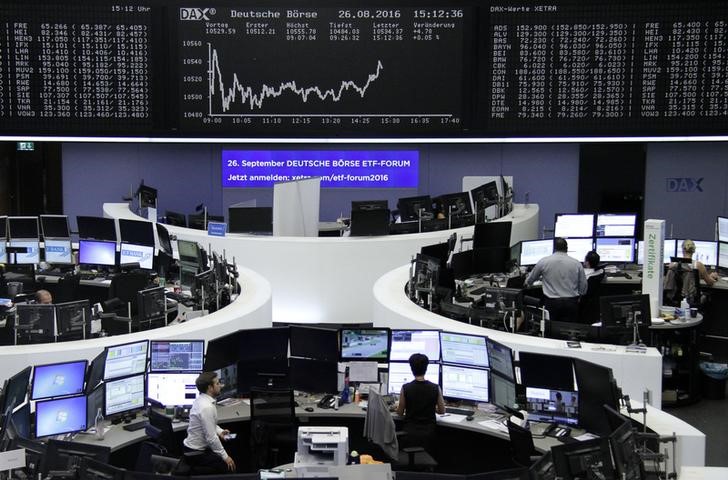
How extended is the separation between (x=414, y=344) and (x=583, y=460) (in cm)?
247

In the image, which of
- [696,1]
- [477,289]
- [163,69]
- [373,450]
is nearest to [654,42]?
[696,1]

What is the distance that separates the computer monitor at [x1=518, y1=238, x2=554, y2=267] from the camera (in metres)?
11.7

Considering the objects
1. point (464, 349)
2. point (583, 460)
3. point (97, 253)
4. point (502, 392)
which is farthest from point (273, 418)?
point (97, 253)

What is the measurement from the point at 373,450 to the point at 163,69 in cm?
645

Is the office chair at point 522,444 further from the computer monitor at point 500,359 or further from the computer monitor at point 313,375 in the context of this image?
the computer monitor at point 313,375

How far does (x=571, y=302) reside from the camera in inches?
400

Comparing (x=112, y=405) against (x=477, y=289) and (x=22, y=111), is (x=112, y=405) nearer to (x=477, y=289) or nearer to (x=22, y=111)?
(x=477, y=289)

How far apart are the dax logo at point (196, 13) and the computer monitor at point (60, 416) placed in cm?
679

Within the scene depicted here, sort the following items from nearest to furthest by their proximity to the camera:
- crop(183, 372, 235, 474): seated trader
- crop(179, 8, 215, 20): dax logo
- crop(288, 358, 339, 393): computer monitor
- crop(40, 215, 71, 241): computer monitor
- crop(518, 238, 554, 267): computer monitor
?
1. crop(183, 372, 235, 474): seated trader
2. crop(288, 358, 339, 393): computer monitor
3. crop(518, 238, 554, 267): computer monitor
4. crop(40, 215, 71, 241): computer monitor
5. crop(179, 8, 215, 20): dax logo

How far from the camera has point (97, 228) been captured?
1236 cm

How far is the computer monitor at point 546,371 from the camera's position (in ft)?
24.1

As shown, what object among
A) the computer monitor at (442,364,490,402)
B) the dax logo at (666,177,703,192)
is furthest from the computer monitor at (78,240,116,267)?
the dax logo at (666,177,703,192)

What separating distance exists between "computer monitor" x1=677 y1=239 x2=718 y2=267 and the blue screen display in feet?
15.1

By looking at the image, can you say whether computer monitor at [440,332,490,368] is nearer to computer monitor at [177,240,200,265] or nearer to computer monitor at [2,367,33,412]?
computer monitor at [2,367,33,412]
